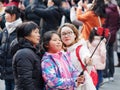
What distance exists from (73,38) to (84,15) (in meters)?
2.40

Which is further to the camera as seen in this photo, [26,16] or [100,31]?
[26,16]

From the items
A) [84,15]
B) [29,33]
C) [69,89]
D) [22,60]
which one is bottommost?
[69,89]

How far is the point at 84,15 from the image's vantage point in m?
7.31

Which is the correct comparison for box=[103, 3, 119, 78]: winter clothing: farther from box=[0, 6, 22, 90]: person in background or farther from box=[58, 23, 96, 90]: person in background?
box=[58, 23, 96, 90]: person in background

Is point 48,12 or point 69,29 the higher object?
point 48,12

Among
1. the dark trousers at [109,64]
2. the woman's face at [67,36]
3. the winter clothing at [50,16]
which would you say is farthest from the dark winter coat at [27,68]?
the dark trousers at [109,64]

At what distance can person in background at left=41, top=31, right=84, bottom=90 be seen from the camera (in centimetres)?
418

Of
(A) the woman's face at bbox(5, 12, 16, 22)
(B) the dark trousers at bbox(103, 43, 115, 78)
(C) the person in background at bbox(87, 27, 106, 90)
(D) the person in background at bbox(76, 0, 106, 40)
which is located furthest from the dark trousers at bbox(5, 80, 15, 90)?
(B) the dark trousers at bbox(103, 43, 115, 78)

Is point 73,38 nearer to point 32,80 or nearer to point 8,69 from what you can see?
point 32,80

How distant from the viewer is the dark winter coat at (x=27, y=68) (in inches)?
160

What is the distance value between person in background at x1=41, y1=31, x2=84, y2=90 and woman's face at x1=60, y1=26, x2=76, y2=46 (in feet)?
1.74

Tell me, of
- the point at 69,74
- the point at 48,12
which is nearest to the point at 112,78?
the point at 48,12

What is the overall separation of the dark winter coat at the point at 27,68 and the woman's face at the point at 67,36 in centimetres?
78

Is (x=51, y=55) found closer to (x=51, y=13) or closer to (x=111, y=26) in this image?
(x=51, y=13)
